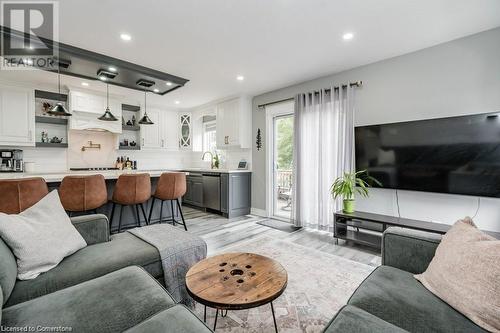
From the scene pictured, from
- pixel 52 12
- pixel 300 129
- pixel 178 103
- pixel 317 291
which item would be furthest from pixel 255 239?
pixel 178 103

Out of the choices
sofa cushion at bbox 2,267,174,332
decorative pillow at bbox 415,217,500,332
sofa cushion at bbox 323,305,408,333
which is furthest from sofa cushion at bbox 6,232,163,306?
decorative pillow at bbox 415,217,500,332

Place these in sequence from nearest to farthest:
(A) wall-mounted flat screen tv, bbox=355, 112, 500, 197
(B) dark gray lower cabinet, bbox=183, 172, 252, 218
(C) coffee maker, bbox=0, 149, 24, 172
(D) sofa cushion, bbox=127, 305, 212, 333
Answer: (D) sofa cushion, bbox=127, 305, 212, 333 < (A) wall-mounted flat screen tv, bbox=355, 112, 500, 197 < (C) coffee maker, bbox=0, 149, 24, 172 < (B) dark gray lower cabinet, bbox=183, 172, 252, 218

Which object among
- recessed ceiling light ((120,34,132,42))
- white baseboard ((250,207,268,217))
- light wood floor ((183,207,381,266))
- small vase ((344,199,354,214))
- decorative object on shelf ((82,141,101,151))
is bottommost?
light wood floor ((183,207,381,266))

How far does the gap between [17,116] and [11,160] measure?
0.81 m

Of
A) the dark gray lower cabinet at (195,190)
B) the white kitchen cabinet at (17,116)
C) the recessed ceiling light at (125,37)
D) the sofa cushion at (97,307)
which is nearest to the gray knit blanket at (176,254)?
the sofa cushion at (97,307)

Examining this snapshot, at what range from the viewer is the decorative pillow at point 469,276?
928mm

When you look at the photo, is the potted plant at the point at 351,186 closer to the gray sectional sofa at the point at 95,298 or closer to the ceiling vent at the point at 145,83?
the gray sectional sofa at the point at 95,298

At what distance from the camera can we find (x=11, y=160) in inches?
160

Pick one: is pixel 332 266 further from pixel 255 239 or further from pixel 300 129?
pixel 300 129

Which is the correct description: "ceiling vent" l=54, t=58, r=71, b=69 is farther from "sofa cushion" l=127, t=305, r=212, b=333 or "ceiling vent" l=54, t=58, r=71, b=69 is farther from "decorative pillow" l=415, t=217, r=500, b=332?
"decorative pillow" l=415, t=217, r=500, b=332

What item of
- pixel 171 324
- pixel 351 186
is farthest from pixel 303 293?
pixel 351 186

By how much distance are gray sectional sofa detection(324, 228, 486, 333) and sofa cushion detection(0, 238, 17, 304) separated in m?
1.50

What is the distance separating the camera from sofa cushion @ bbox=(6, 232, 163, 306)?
1251 millimetres

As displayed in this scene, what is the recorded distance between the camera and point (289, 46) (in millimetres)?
2811
